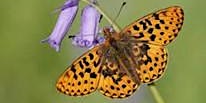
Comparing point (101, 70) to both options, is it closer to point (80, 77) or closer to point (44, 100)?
point (80, 77)

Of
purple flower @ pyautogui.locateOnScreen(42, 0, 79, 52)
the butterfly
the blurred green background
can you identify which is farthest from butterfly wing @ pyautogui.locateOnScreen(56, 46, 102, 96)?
the blurred green background

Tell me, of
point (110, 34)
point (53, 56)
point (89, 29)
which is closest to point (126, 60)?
point (110, 34)

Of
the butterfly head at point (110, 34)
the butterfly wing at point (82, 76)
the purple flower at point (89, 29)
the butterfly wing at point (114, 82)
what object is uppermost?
the purple flower at point (89, 29)

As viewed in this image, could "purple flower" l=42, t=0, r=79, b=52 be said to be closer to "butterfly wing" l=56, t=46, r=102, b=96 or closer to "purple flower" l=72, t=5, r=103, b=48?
"purple flower" l=72, t=5, r=103, b=48

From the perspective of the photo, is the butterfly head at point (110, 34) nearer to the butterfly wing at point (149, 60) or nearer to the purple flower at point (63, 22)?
the butterfly wing at point (149, 60)

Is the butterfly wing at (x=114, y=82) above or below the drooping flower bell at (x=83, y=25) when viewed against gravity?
below

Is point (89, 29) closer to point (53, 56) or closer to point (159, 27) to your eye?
point (159, 27)

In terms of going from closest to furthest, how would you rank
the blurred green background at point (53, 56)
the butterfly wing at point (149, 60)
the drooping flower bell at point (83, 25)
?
the butterfly wing at point (149, 60), the drooping flower bell at point (83, 25), the blurred green background at point (53, 56)

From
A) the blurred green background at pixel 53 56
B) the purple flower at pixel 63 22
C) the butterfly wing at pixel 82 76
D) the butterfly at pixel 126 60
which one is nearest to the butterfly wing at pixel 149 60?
the butterfly at pixel 126 60
